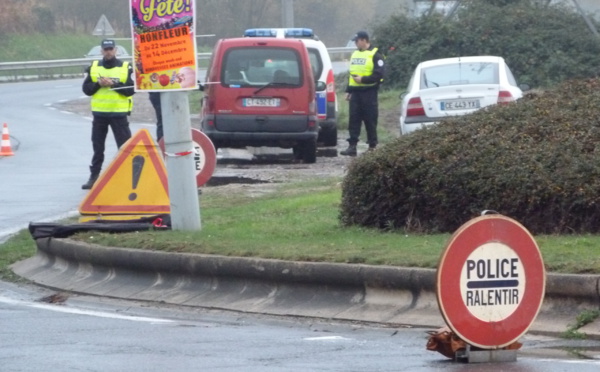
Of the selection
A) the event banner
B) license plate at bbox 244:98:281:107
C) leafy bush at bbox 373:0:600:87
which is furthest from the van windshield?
leafy bush at bbox 373:0:600:87

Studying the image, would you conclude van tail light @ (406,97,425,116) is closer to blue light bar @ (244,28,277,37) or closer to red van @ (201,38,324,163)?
red van @ (201,38,324,163)

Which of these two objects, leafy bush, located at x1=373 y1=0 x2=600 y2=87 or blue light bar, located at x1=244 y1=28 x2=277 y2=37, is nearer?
blue light bar, located at x1=244 y1=28 x2=277 y2=37

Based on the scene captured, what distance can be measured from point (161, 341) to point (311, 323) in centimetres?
111

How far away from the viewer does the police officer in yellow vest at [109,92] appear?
1561 cm

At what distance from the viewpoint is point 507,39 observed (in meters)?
31.6

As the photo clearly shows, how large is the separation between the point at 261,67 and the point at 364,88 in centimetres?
189

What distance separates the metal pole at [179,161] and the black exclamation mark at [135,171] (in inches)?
25.5

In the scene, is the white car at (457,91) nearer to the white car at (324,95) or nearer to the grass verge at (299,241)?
the white car at (324,95)

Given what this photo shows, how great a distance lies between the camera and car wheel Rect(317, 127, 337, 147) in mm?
21953

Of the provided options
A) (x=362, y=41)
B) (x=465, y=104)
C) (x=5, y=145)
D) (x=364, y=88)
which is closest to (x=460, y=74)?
(x=465, y=104)

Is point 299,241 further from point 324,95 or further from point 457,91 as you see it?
point 324,95

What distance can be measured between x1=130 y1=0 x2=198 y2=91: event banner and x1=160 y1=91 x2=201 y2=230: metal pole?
0.66ft

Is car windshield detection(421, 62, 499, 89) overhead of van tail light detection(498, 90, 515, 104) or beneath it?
overhead

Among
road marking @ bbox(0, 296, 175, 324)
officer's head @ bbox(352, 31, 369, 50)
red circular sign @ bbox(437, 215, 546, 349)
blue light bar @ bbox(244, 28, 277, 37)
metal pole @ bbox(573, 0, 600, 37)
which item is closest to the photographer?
red circular sign @ bbox(437, 215, 546, 349)
